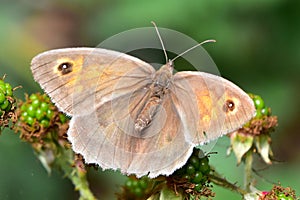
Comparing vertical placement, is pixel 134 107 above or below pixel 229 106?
below

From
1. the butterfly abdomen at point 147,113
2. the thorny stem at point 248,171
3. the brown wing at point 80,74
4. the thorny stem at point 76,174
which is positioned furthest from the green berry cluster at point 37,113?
the thorny stem at point 248,171

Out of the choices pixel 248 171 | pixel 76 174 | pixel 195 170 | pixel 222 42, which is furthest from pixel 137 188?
pixel 222 42

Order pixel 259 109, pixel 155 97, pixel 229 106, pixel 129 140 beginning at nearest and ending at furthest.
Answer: pixel 229 106
pixel 129 140
pixel 155 97
pixel 259 109

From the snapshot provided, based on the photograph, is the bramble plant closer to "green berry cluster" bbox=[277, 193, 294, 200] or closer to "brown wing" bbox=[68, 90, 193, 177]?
"green berry cluster" bbox=[277, 193, 294, 200]

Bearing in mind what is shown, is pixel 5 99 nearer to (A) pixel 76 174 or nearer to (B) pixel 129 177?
(A) pixel 76 174

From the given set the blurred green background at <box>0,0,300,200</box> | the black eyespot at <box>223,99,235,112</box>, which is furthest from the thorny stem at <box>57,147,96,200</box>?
the blurred green background at <box>0,0,300,200</box>

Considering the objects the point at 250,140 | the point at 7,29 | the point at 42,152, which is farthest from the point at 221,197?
the point at 7,29

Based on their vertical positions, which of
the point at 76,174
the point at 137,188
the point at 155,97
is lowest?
the point at 137,188

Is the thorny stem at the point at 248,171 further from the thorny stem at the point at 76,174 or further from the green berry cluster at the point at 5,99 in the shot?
the green berry cluster at the point at 5,99
